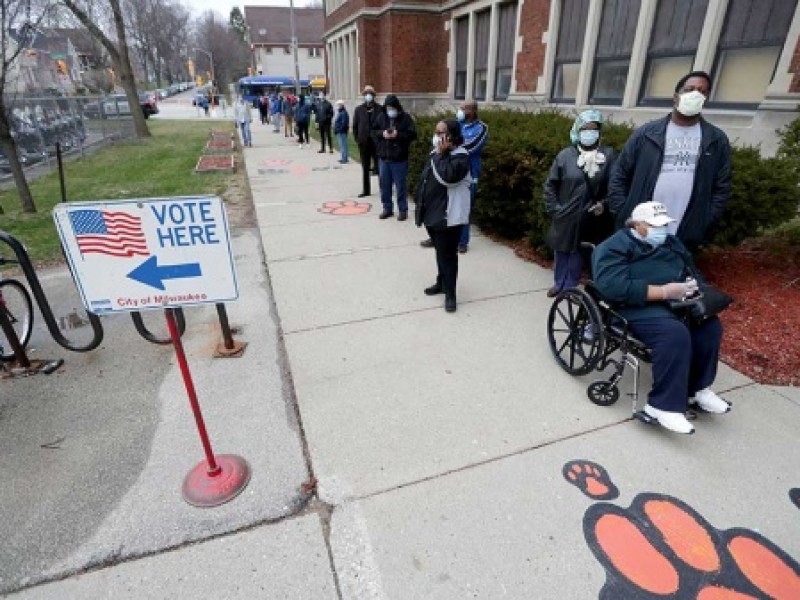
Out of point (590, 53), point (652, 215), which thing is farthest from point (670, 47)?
point (652, 215)

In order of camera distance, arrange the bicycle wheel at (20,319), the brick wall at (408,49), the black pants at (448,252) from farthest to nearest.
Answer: the brick wall at (408,49), the black pants at (448,252), the bicycle wheel at (20,319)

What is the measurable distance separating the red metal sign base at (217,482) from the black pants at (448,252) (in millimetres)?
2385

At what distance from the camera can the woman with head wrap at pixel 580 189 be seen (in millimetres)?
3682

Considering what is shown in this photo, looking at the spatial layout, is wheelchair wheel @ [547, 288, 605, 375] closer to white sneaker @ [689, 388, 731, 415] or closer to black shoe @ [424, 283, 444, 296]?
white sneaker @ [689, 388, 731, 415]

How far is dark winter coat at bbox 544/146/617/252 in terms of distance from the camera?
376cm

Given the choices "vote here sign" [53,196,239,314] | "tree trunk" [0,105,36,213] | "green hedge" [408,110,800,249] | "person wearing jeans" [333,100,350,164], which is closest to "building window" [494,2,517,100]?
"person wearing jeans" [333,100,350,164]

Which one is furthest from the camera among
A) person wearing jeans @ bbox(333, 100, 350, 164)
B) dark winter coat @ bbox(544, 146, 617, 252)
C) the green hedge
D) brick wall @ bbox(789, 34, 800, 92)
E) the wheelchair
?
person wearing jeans @ bbox(333, 100, 350, 164)

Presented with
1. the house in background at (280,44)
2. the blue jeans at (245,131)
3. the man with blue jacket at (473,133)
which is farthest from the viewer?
the house in background at (280,44)

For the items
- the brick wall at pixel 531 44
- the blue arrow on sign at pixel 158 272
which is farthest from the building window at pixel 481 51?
the blue arrow on sign at pixel 158 272

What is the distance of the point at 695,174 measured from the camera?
10.4ft

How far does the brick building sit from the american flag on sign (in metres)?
6.89

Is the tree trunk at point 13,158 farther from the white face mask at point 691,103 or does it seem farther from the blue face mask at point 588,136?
the white face mask at point 691,103

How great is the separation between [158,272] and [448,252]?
2.61 metres

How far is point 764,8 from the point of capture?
632 cm
